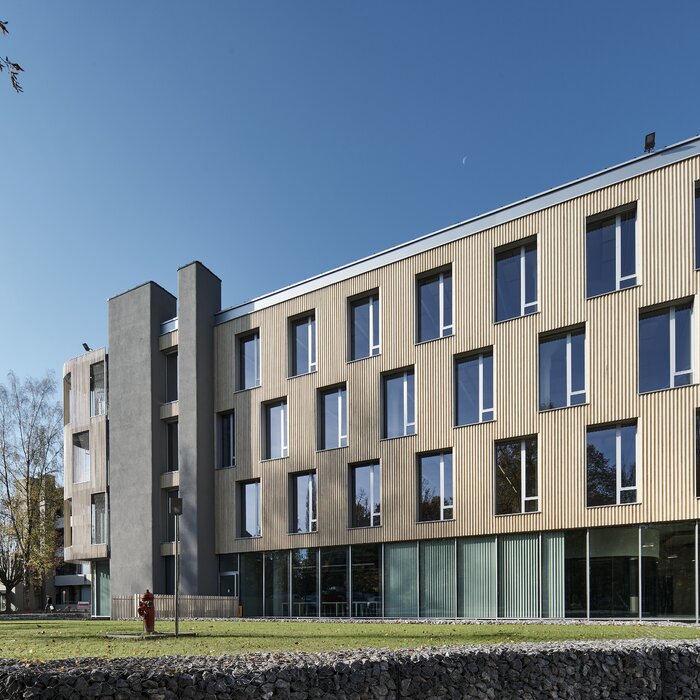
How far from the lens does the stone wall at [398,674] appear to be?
23.9 feet

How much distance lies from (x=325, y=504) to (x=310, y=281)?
824 cm

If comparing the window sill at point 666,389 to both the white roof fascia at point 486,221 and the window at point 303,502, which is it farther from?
the window at point 303,502

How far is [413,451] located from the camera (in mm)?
27328

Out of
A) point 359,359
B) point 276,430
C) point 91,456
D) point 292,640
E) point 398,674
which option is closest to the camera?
point 398,674

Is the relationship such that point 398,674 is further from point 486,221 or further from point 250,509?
point 250,509

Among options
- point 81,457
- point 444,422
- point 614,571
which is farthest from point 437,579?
point 81,457

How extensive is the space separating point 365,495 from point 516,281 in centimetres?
901

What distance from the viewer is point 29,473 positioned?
2143 inches

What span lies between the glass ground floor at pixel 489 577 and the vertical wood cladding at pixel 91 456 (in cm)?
957

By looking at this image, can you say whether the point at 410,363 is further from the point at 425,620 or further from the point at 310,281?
the point at 425,620

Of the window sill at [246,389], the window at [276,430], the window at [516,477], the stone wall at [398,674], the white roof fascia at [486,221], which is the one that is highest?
the white roof fascia at [486,221]

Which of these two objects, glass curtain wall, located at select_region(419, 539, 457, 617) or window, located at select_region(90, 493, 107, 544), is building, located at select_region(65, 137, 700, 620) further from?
window, located at select_region(90, 493, 107, 544)

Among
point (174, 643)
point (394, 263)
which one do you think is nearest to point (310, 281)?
point (394, 263)

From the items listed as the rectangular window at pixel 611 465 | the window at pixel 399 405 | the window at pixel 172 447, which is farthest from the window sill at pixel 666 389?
the window at pixel 172 447
